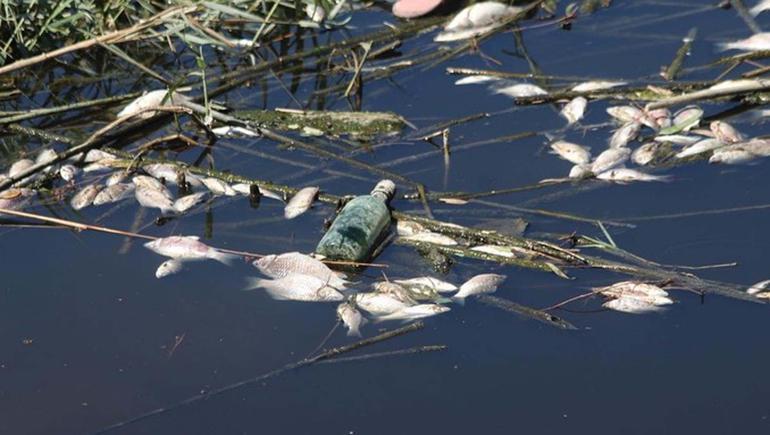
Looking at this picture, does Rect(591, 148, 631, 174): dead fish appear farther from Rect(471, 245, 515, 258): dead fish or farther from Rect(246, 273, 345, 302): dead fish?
Rect(246, 273, 345, 302): dead fish

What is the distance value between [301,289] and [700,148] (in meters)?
1.42

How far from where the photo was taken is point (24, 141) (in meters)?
4.61

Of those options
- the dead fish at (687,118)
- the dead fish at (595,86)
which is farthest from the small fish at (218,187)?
the dead fish at (687,118)

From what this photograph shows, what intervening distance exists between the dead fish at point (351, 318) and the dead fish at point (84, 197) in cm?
112

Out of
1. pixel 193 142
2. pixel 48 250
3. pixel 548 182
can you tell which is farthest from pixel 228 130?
pixel 548 182

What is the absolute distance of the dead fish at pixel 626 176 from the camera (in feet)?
13.1

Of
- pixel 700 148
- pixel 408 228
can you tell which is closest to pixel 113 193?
pixel 408 228

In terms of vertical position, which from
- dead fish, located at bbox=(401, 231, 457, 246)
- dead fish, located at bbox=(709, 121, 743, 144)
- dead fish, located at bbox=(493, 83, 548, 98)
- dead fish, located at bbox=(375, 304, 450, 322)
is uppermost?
dead fish, located at bbox=(493, 83, 548, 98)

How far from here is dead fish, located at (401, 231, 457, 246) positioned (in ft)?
12.1

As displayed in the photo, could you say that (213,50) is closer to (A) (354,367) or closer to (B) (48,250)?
(B) (48,250)

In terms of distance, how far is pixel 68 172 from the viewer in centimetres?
432

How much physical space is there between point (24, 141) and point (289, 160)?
1.03m

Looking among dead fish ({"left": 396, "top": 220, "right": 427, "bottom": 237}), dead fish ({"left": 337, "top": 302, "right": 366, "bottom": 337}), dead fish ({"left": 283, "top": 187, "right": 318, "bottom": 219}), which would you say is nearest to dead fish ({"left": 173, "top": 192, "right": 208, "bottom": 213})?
dead fish ({"left": 283, "top": 187, "right": 318, "bottom": 219})

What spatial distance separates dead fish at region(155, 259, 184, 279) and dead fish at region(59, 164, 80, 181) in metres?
0.73
